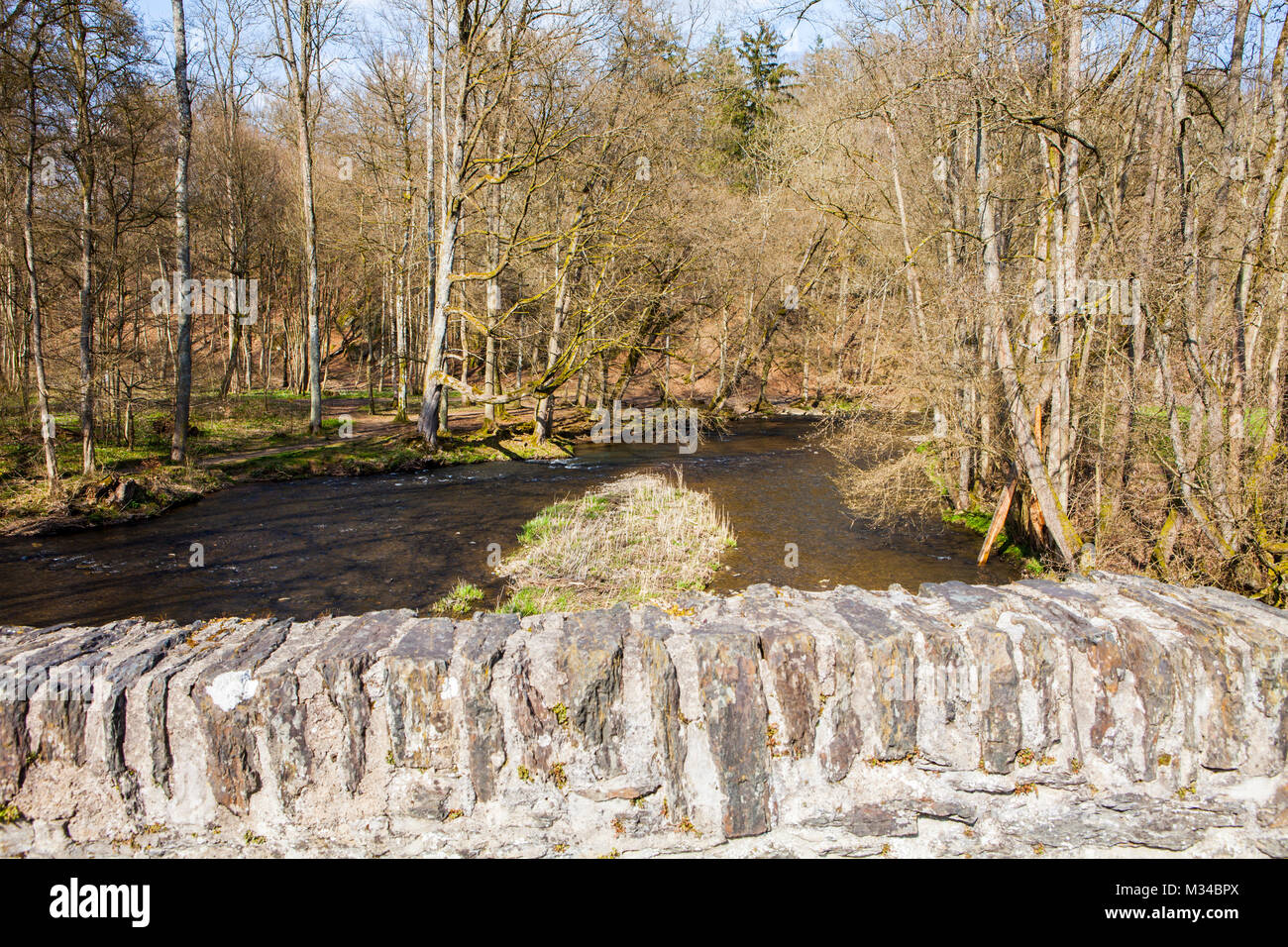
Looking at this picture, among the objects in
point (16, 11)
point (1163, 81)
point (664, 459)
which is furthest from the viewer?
point (664, 459)

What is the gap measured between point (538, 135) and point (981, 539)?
14.5 meters

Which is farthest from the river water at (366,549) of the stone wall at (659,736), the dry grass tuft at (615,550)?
the stone wall at (659,736)

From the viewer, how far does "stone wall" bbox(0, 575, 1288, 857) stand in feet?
10.5

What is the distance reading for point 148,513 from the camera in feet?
42.4

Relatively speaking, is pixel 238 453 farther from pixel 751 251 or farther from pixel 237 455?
pixel 751 251

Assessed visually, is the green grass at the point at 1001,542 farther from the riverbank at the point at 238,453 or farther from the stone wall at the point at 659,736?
the riverbank at the point at 238,453

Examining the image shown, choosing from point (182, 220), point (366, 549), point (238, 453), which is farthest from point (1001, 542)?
point (182, 220)

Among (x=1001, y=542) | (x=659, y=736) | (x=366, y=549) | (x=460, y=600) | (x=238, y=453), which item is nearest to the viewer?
(x=659, y=736)

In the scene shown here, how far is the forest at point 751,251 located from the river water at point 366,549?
55.5 inches

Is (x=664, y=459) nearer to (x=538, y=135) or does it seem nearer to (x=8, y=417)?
(x=538, y=135)

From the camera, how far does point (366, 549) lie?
11.4 meters

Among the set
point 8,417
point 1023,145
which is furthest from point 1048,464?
point 8,417

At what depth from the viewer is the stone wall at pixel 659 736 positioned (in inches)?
126

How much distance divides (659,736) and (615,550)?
791 centimetres
